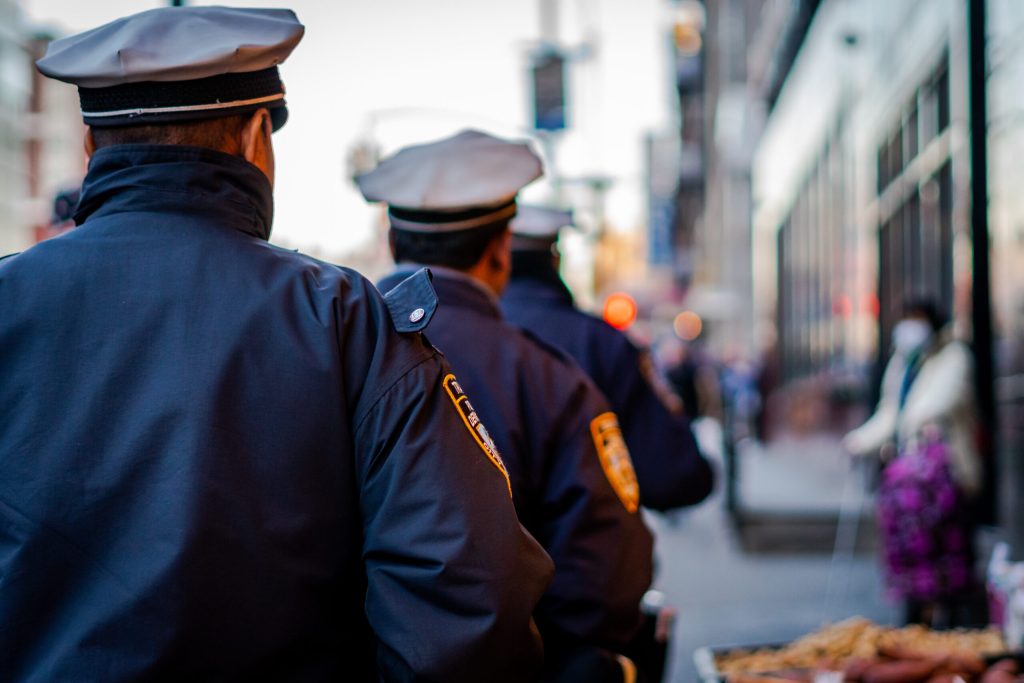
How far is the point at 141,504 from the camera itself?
1737mm

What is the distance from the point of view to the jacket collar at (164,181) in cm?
190

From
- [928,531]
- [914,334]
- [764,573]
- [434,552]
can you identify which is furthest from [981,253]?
[434,552]

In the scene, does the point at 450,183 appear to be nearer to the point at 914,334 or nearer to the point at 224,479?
the point at 224,479

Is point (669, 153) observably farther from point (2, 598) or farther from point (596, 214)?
point (2, 598)

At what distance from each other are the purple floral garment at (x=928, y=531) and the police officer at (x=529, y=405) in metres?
4.00

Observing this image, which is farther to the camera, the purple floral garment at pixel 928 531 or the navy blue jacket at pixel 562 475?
the purple floral garment at pixel 928 531

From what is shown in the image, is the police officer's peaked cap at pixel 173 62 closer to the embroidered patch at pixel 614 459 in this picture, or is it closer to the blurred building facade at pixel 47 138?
the embroidered patch at pixel 614 459

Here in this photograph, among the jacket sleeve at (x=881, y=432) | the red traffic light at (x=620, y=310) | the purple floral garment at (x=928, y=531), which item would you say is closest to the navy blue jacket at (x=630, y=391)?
the purple floral garment at (x=928, y=531)

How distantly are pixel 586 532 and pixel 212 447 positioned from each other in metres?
1.27

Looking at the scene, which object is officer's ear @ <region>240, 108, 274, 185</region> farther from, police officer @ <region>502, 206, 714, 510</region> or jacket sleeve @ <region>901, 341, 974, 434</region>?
jacket sleeve @ <region>901, 341, 974, 434</region>

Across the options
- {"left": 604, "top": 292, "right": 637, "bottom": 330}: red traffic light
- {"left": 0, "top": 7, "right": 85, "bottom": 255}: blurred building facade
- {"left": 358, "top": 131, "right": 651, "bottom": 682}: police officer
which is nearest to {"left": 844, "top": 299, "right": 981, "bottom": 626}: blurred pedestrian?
{"left": 358, "top": 131, "right": 651, "bottom": 682}: police officer

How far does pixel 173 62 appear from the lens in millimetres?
1829

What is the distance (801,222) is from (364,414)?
79.7 ft

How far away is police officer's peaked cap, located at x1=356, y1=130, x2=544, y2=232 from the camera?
2.98 meters
